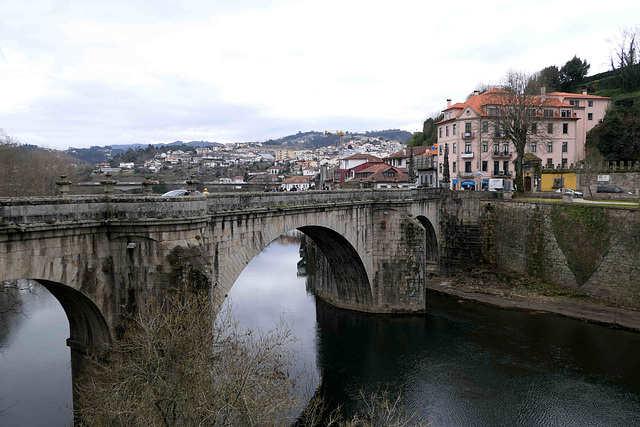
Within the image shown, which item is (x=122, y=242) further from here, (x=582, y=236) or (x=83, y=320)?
(x=582, y=236)

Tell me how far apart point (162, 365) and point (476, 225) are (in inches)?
1250

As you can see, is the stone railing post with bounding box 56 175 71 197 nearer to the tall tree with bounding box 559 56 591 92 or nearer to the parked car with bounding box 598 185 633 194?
the parked car with bounding box 598 185 633 194

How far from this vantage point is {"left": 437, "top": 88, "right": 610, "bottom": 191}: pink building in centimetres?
4706

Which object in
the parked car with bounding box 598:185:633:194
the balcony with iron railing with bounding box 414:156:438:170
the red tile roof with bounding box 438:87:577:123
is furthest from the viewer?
the balcony with iron railing with bounding box 414:156:438:170

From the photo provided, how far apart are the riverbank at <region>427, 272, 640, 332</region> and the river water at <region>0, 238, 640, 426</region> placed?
1.00 meters

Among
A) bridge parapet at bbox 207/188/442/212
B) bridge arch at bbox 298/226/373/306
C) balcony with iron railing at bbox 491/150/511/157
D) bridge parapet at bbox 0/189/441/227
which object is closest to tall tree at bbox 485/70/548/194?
balcony with iron railing at bbox 491/150/511/157

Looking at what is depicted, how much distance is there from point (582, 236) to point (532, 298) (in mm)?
5385

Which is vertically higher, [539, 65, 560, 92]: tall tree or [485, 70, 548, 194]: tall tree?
[539, 65, 560, 92]: tall tree

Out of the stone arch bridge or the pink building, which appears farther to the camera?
the pink building

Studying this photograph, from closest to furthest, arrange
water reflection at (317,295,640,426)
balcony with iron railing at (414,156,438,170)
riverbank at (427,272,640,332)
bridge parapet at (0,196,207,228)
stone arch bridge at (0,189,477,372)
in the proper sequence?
bridge parapet at (0,196,207,228)
stone arch bridge at (0,189,477,372)
water reflection at (317,295,640,426)
riverbank at (427,272,640,332)
balcony with iron railing at (414,156,438,170)

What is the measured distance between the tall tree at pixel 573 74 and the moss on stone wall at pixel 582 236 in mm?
49536

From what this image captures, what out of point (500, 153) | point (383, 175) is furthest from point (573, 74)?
point (383, 175)

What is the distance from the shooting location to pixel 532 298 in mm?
31797

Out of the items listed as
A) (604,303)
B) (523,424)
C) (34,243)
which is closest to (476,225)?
(604,303)
